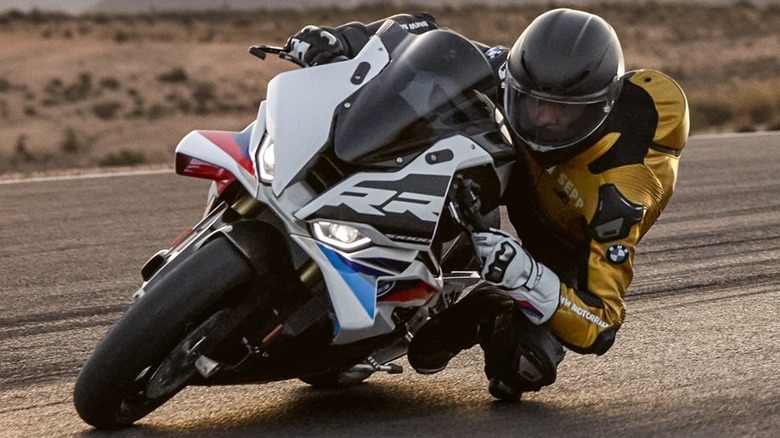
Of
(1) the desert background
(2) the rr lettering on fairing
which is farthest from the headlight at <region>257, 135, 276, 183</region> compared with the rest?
(1) the desert background

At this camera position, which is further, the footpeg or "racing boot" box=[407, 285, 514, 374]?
"racing boot" box=[407, 285, 514, 374]

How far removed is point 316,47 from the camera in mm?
4648

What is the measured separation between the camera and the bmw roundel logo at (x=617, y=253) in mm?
4512

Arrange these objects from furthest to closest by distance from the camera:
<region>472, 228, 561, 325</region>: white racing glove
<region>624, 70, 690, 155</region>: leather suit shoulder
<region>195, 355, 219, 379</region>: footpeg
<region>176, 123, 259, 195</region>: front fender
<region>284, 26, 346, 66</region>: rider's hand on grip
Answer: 1. <region>624, 70, 690, 155</region>: leather suit shoulder
2. <region>284, 26, 346, 66</region>: rider's hand on grip
3. <region>472, 228, 561, 325</region>: white racing glove
4. <region>176, 123, 259, 195</region>: front fender
5. <region>195, 355, 219, 379</region>: footpeg

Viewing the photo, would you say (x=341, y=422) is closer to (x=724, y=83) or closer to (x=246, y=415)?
(x=246, y=415)

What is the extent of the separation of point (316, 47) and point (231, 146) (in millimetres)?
659

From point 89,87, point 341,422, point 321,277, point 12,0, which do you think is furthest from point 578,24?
point 12,0

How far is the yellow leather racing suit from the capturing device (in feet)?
14.8

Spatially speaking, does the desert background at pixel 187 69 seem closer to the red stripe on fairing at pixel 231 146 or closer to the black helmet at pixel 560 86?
the red stripe on fairing at pixel 231 146

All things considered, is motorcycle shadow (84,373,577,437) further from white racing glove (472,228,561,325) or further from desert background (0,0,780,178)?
desert background (0,0,780,178)

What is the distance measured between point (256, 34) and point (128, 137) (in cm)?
2134

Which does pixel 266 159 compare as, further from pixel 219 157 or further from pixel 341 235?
pixel 341 235

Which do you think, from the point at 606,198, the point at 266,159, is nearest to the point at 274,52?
the point at 266,159

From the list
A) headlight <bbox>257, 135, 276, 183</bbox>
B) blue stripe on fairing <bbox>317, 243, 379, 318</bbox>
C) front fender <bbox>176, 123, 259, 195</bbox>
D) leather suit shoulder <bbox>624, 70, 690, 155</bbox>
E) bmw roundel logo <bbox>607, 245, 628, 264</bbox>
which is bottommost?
bmw roundel logo <bbox>607, 245, 628, 264</bbox>
